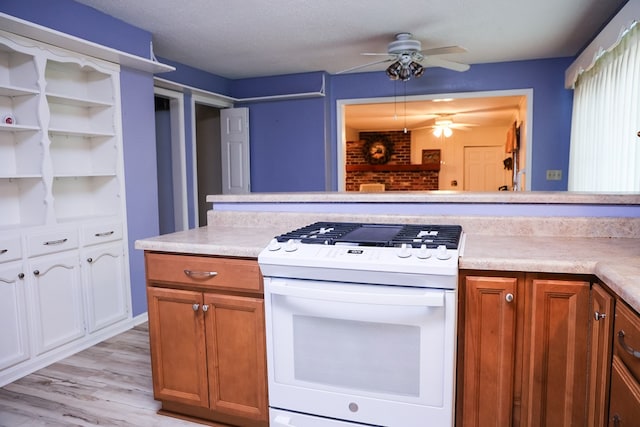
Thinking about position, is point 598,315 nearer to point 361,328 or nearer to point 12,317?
point 361,328

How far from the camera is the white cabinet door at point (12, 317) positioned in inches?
95.9

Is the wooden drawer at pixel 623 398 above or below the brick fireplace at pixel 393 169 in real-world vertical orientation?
below

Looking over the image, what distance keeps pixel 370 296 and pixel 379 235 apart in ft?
1.22

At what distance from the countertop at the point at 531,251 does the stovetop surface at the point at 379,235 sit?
87mm

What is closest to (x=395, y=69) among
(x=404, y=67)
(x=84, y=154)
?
(x=404, y=67)

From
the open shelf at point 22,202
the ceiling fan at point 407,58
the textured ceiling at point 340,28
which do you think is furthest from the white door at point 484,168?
the open shelf at point 22,202

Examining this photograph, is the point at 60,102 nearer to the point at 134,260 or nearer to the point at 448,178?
the point at 134,260

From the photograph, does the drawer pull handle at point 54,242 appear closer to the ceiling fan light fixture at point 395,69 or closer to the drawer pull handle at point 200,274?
the drawer pull handle at point 200,274

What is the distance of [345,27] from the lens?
348cm

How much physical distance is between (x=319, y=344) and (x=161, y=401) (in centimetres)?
95

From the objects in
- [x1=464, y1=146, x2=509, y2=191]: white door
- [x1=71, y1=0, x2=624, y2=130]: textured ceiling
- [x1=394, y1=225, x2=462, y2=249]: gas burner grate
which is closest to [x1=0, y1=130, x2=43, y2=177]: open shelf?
[x1=71, y1=0, x2=624, y2=130]: textured ceiling

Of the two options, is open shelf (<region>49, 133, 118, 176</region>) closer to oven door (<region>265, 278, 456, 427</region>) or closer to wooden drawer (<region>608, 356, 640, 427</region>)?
oven door (<region>265, 278, 456, 427</region>)

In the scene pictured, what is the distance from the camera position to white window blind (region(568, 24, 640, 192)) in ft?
8.89

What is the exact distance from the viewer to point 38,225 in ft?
8.70
